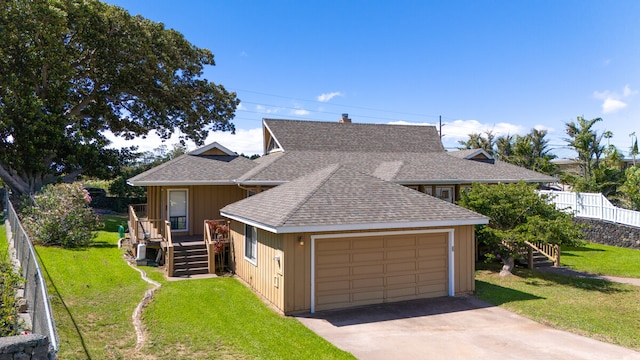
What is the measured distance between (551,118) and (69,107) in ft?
120

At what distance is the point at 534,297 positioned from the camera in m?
12.1

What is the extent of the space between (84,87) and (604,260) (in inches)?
1366

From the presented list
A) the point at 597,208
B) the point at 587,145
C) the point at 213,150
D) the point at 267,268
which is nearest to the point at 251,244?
the point at 267,268

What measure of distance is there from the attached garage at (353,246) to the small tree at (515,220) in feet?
9.77

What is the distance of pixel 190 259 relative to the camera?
49.5 ft

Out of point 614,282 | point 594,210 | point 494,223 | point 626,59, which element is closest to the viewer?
point 614,282

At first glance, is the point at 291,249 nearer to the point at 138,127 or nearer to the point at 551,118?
the point at 138,127

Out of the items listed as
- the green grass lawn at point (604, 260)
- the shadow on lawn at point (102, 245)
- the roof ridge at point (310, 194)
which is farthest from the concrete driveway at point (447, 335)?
the shadow on lawn at point (102, 245)

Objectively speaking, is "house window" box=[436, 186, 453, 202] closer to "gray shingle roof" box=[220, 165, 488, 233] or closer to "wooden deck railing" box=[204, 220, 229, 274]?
"gray shingle roof" box=[220, 165, 488, 233]

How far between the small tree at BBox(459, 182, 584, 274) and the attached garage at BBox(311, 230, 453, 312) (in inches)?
151

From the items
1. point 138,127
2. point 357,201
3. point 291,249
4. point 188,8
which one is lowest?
point 291,249

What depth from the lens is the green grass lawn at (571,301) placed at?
369 inches

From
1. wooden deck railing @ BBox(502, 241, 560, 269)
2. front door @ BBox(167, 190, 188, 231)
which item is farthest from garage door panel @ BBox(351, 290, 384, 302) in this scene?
front door @ BBox(167, 190, 188, 231)

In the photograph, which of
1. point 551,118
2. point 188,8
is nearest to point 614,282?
point 551,118
